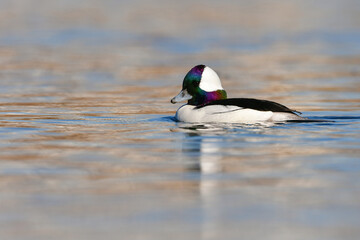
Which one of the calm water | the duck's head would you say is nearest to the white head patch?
the duck's head

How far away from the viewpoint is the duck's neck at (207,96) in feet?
38.3

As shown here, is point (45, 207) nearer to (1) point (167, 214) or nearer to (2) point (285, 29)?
(1) point (167, 214)

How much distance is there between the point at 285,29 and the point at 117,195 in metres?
22.5

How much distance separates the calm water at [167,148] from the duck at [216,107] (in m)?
0.22

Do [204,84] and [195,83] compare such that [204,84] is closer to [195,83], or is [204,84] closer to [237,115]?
[195,83]

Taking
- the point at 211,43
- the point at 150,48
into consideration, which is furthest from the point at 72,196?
the point at 211,43

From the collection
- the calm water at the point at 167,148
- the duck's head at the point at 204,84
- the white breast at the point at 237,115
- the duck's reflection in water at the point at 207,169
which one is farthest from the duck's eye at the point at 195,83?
the duck's reflection in water at the point at 207,169

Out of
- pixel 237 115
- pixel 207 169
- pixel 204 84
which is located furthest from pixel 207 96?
pixel 207 169

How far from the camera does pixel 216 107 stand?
428 inches

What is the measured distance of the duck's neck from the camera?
38.3 ft

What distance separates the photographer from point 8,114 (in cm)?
1221

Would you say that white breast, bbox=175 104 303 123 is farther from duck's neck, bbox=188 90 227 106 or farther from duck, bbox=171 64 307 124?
duck's neck, bbox=188 90 227 106

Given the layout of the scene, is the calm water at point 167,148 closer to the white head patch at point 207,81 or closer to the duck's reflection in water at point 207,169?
the duck's reflection in water at point 207,169

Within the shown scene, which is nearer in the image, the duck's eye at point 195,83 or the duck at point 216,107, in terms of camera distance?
the duck at point 216,107
